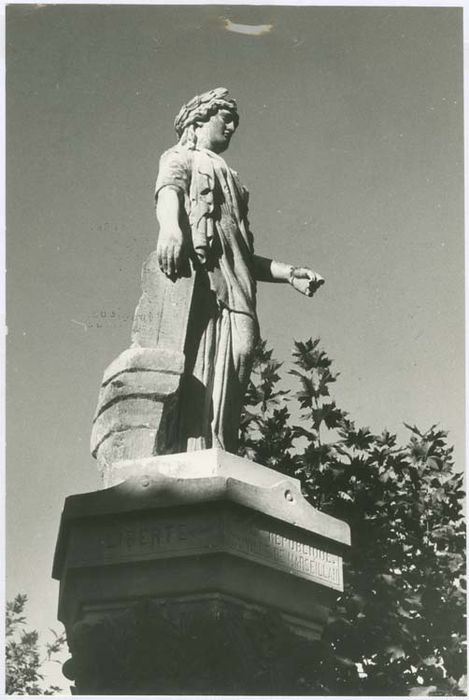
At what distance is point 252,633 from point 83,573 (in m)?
0.97

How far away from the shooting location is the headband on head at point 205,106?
7590mm

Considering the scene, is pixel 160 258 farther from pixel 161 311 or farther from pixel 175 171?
pixel 175 171

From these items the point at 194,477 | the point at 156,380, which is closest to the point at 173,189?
the point at 156,380

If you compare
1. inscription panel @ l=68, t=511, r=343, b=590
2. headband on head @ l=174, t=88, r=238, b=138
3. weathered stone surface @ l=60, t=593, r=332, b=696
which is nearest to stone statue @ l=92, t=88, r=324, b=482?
headband on head @ l=174, t=88, r=238, b=138

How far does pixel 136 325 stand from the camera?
6.91 metres

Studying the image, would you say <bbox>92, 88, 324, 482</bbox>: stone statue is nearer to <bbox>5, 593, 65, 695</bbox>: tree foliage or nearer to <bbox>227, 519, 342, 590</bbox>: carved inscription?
<bbox>227, 519, 342, 590</bbox>: carved inscription

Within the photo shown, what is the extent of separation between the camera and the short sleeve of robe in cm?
715

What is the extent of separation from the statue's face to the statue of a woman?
0.14 m

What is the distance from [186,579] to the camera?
5.94 meters

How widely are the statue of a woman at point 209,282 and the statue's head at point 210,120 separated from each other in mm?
153

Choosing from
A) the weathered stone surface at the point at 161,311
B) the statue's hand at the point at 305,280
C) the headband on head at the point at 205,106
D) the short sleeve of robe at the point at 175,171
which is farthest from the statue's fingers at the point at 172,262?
the headband on head at the point at 205,106

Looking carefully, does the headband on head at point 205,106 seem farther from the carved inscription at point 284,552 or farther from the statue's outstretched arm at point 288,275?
the carved inscription at point 284,552

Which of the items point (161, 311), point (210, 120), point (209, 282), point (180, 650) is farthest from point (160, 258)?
point (180, 650)

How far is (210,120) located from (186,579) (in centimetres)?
320
